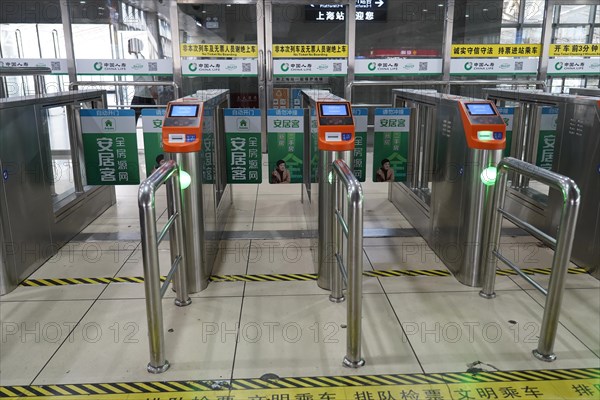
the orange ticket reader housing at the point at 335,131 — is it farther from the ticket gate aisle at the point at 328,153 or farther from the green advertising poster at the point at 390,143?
the green advertising poster at the point at 390,143

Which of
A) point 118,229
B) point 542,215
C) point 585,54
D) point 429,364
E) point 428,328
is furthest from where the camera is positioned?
point 585,54

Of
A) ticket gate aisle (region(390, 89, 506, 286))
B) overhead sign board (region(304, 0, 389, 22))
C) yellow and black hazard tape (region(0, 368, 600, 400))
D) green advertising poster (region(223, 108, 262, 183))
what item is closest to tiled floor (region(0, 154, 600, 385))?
yellow and black hazard tape (region(0, 368, 600, 400))

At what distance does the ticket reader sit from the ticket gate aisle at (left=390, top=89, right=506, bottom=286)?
60.3 inches

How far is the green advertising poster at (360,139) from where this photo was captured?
3.95 metres

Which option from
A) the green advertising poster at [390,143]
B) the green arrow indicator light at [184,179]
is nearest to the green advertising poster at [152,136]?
the green arrow indicator light at [184,179]

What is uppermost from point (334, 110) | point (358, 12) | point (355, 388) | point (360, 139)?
point (358, 12)

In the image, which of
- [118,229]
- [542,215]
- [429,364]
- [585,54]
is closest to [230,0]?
[118,229]

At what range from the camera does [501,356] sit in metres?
2.22

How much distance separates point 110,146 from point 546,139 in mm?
3533

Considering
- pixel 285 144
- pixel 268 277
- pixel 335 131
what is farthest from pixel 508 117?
pixel 268 277

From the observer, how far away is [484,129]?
2742mm

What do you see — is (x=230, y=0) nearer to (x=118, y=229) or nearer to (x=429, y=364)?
(x=118, y=229)

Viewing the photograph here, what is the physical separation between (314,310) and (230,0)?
456 cm

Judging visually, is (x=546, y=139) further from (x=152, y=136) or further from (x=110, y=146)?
(x=110, y=146)
